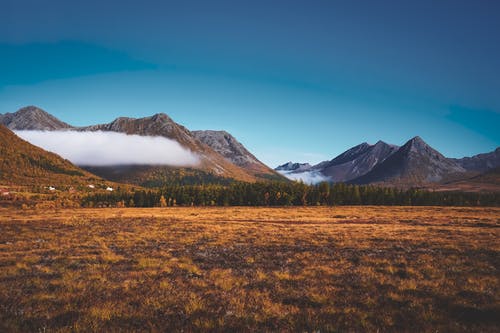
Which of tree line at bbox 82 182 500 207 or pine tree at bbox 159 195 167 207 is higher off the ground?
tree line at bbox 82 182 500 207

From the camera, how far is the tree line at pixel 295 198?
443ft

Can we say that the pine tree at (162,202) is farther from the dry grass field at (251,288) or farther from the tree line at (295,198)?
the dry grass field at (251,288)

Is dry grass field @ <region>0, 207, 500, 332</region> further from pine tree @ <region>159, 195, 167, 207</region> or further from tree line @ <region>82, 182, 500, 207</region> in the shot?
tree line @ <region>82, 182, 500, 207</region>

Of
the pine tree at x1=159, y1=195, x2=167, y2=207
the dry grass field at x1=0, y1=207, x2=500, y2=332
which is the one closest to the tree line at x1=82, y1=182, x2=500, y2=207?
the pine tree at x1=159, y1=195, x2=167, y2=207

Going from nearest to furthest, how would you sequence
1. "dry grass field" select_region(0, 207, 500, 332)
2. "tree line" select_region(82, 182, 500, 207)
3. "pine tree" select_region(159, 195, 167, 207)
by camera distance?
"dry grass field" select_region(0, 207, 500, 332) < "pine tree" select_region(159, 195, 167, 207) < "tree line" select_region(82, 182, 500, 207)

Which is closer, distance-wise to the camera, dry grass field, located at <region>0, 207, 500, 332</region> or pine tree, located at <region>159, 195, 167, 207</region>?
dry grass field, located at <region>0, 207, 500, 332</region>

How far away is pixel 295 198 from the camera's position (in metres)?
136

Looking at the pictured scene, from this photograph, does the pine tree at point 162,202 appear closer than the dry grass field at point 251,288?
No

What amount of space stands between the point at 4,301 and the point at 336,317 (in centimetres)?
1562

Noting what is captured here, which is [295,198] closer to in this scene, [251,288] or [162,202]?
[162,202]

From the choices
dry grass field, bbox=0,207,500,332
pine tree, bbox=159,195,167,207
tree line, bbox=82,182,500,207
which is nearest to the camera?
dry grass field, bbox=0,207,500,332

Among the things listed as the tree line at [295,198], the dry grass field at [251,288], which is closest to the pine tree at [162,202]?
the tree line at [295,198]

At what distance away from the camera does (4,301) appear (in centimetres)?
1270

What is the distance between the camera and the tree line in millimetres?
135125
